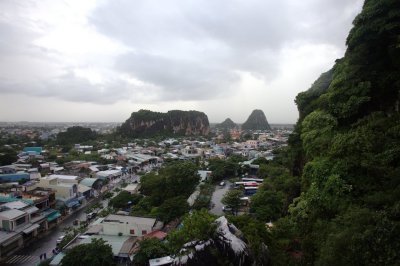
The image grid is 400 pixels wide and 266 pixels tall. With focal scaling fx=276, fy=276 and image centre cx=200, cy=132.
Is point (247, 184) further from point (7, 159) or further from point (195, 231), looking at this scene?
point (7, 159)

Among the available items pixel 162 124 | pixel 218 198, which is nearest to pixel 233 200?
pixel 218 198

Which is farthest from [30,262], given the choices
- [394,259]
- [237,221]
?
[394,259]

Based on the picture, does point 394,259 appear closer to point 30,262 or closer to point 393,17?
point 393,17

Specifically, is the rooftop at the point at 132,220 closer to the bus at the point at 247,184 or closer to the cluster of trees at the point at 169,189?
the cluster of trees at the point at 169,189

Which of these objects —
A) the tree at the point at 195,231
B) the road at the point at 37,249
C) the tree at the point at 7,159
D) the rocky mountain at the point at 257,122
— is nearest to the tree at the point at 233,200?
the tree at the point at 195,231

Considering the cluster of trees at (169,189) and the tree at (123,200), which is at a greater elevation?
the cluster of trees at (169,189)

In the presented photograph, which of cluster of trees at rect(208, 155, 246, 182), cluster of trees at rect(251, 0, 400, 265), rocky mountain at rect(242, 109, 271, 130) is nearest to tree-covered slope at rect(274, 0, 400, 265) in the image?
cluster of trees at rect(251, 0, 400, 265)

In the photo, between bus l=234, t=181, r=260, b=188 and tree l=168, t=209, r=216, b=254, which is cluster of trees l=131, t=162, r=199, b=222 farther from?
tree l=168, t=209, r=216, b=254
